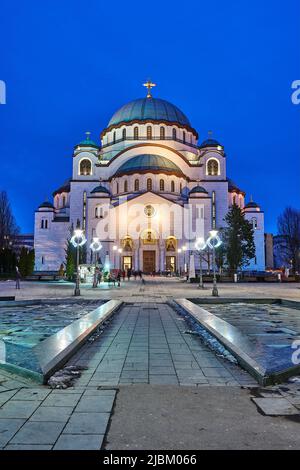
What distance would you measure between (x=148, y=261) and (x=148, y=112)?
2462 cm

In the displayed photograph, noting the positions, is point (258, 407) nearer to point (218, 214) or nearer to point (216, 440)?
point (216, 440)

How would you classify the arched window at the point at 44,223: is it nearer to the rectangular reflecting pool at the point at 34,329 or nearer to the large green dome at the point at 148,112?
the large green dome at the point at 148,112

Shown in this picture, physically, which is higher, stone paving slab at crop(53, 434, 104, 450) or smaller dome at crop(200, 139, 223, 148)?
smaller dome at crop(200, 139, 223, 148)

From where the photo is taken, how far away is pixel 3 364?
220 inches

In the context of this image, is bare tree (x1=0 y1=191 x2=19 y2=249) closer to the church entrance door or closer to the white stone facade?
the white stone facade

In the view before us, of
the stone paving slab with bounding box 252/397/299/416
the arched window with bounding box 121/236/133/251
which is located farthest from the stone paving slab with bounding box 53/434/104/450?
the arched window with bounding box 121/236/133/251

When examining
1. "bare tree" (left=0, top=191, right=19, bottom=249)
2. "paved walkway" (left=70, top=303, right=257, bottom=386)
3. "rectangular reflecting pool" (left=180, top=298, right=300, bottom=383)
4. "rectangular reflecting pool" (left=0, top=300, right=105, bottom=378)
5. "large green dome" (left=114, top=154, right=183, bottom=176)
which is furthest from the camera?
"large green dome" (left=114, top=154, right=183, bottom=176)

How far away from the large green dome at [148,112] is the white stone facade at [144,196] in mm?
162

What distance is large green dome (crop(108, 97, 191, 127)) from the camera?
66.7 meters

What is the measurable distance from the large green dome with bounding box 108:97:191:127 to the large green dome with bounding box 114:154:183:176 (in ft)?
25.7

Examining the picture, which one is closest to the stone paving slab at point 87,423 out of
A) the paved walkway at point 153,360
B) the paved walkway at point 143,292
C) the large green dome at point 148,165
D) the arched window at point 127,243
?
the paved walkway at point 153,360

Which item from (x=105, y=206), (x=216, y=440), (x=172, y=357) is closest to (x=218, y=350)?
(x=172, y=357)

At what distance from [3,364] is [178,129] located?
6567 centimetres

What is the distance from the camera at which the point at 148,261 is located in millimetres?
59312
